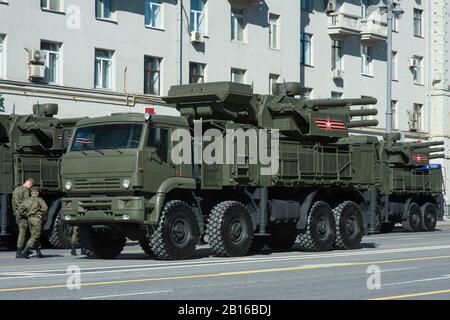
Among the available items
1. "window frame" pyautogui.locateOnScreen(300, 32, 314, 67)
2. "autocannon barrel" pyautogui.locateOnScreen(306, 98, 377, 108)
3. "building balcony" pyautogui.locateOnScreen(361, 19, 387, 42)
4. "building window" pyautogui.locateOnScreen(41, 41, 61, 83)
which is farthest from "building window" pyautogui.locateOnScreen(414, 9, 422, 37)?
"autocannon barrel" pyautogui.locateOnScreen(306, 98, 377, 108)

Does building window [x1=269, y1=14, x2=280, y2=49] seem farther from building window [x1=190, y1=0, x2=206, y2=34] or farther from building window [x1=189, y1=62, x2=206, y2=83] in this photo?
building window [x1=189, y1=62, x2=206, y2=83]

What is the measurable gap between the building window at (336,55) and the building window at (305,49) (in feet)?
6.73

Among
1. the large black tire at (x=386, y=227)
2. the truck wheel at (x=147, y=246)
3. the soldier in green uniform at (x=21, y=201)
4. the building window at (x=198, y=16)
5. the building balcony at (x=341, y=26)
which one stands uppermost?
the building balcony at (x=341, y=26)

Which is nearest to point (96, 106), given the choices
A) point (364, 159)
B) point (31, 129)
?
point (31, 129)

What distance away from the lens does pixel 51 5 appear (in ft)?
121

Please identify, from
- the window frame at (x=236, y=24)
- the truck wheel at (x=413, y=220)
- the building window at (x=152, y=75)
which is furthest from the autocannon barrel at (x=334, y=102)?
the window frame at (x=236, y=24)

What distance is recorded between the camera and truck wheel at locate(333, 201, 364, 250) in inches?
958

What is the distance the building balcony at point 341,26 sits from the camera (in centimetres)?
5172

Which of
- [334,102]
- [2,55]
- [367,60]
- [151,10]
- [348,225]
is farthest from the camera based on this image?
[367,60]

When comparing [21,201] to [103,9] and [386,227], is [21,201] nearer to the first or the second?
[103,9]

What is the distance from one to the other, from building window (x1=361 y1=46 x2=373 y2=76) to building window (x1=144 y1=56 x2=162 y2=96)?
674 inches

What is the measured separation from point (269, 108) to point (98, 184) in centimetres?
498

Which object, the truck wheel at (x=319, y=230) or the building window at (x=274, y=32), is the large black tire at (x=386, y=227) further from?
the truck wheel at (x=319, y=230)

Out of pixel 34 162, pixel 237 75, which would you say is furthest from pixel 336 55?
pixel 34 162
